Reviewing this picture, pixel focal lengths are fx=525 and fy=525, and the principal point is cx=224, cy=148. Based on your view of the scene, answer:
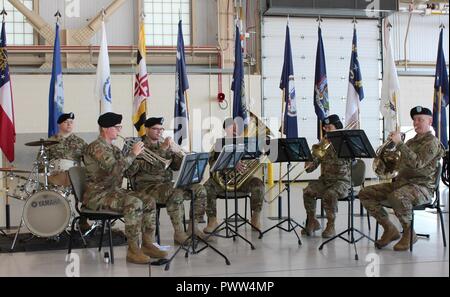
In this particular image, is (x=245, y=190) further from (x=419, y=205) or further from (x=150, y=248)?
(x=419, y=205)

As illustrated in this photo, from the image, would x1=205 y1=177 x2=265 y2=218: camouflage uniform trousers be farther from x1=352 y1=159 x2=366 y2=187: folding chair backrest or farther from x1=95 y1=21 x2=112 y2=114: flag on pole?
x1=95 y1=21 x2=112 y2=114: flag on pole

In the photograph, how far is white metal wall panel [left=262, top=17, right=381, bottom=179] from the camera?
15383 mm

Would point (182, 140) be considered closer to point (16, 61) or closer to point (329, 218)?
point (329, 218)

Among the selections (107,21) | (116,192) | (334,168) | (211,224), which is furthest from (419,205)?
(107,21)

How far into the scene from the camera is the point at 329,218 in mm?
7195

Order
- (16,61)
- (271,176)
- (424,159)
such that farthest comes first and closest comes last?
(271,176) → (16,61) → (424,159)

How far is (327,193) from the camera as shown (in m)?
7.19

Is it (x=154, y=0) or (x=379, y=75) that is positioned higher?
(x=154, y=0)

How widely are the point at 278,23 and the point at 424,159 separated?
393 inches

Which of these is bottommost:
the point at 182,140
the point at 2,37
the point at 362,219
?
the point at 362,219

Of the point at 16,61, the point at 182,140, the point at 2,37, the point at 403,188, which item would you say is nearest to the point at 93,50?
the point at 16,61

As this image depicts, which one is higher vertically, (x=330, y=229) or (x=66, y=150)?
(x=66, y=150)

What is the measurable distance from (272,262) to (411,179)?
6.95 ft

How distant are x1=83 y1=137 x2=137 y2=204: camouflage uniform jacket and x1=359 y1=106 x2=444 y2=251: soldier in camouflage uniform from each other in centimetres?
311
